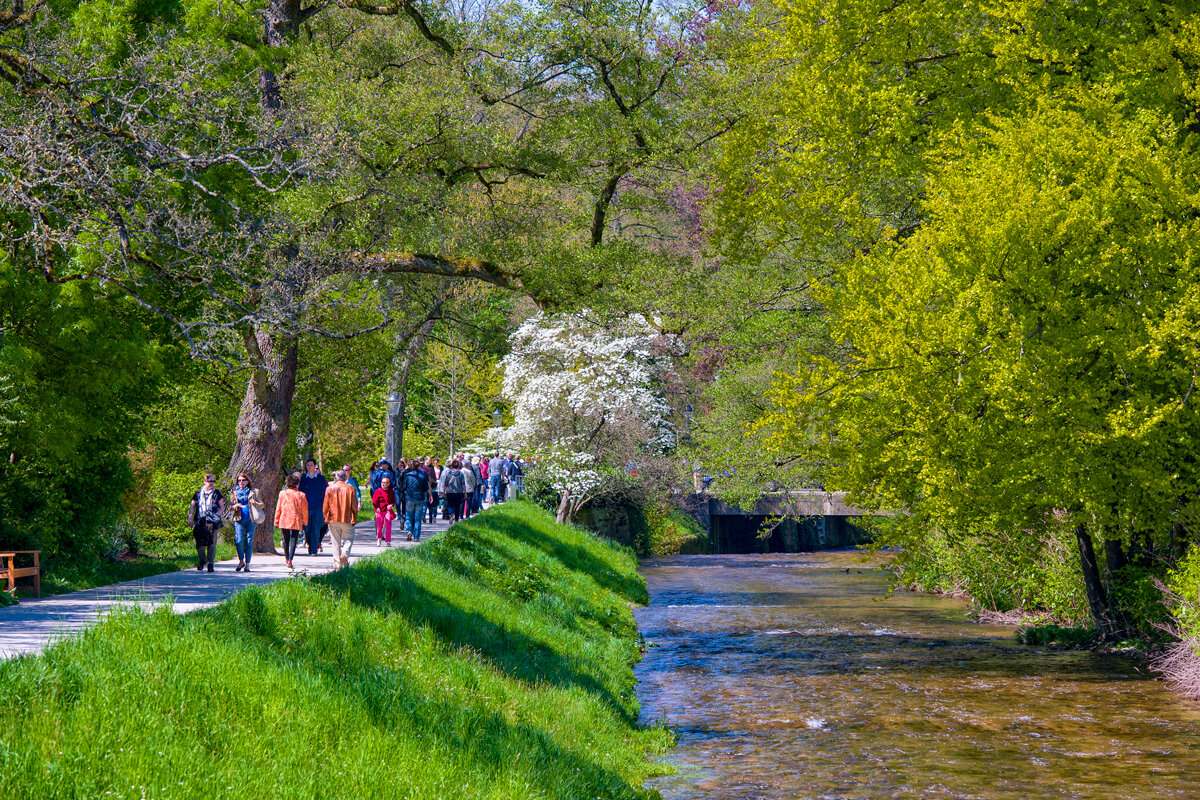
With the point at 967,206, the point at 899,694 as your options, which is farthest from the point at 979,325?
the point at 899,694

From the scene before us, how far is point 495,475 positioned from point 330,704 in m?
30.7

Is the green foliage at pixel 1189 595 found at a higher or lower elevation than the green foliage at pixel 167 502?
lower

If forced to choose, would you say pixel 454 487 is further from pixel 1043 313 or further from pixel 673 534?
pixel 1043 313

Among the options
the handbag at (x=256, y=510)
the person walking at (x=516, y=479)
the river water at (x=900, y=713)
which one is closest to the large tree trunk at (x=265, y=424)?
the handbag at (x=256, y=510)

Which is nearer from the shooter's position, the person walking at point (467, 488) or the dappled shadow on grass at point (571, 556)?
the dappled shadow on grass at point (571, 556)

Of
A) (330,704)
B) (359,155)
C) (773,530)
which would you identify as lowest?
(773,530)

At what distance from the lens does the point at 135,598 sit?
12.5 meters

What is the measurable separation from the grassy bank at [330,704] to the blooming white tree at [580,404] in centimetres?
2164

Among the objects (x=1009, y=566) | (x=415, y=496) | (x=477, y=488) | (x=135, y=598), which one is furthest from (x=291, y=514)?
(x=477, y=488)

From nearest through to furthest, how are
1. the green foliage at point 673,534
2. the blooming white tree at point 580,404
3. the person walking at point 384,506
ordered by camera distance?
the person walking at point 384,506, the blooming white tree at point 580,404, the green foliage at point 673,534

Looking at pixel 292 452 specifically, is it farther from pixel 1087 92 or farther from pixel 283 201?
pixel 1087 92

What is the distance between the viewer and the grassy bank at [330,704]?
21.8 feet

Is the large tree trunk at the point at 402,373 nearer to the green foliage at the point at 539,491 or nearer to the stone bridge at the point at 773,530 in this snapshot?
the green foliage at the point at 539,491

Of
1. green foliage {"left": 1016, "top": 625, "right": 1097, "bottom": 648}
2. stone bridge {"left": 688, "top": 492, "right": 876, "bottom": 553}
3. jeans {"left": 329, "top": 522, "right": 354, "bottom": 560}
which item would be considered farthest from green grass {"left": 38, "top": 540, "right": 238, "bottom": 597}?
stone bridge {"left": 688, "top": 492, "right": 876, "bottom": 553}
